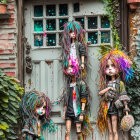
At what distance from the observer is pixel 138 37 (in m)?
6.07

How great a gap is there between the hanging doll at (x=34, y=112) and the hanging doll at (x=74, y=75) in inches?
12.9

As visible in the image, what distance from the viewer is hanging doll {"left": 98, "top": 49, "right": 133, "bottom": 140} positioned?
5902 mm

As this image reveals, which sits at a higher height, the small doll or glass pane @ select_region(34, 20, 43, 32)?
glass pane @ select_region(34, 20, 43, 32)

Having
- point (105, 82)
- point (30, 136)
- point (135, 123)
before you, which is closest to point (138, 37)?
point (105, 82)

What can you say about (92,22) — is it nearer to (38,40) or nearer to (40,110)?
(38,40)

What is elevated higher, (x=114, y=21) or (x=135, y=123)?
(x=114, y=21)

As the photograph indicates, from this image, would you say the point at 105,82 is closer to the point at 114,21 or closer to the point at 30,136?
the point at 114,21

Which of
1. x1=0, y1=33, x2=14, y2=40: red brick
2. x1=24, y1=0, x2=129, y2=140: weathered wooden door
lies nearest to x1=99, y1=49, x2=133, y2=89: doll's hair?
x1=24, y1=0, x2=129, y2=140: weathered wooden door

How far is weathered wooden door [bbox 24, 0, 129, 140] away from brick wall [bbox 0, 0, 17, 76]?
27cm

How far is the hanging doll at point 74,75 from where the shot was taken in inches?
237

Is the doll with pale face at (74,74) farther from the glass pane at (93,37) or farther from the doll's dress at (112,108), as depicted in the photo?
the doll's dress at (112,108)

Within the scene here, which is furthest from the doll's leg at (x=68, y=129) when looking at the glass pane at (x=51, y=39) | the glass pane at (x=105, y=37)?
the glass pane at (x=105, y=37)

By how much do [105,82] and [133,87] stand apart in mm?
429

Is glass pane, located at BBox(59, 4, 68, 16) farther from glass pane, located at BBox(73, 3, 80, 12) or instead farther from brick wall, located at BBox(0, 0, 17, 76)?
brick wall, located at BBox(0, 0, 17, 76)
